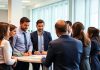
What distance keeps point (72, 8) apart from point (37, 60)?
485cm

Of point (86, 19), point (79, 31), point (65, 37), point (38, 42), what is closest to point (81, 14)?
point (86, 19)

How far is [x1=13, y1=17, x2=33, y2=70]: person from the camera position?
13.3ft

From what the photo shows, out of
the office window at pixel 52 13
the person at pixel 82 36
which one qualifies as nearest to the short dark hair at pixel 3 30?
the person at pixel 82 36

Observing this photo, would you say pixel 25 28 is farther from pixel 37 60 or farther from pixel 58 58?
pixel 58 58

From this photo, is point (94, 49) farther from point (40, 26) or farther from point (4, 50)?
point (4, 50)

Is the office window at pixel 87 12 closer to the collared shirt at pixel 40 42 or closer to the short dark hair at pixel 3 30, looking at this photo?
the collared shirt at pixel 40 42

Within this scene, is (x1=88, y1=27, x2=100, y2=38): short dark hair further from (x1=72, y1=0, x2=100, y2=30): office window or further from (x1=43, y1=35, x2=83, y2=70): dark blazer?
(x1=72, y1=0, x2=100, y2=30): office window

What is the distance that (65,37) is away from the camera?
2.61 metres

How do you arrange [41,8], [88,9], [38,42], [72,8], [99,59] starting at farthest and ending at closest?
[41,8] → [72,8] → [88,9] → [38,42] → [99,59]

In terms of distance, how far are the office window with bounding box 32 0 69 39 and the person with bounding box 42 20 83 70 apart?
18.7 feet

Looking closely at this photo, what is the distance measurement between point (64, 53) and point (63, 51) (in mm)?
27

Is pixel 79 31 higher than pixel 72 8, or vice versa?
pixel 72 8

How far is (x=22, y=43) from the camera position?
4.10 metres

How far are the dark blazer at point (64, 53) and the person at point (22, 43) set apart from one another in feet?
4.88
